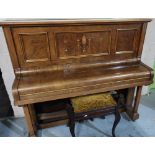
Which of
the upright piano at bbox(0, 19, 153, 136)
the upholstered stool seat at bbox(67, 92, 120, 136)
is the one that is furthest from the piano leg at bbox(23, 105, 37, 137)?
the upholstered stool seat at bbox(67, 92, 120, 136)

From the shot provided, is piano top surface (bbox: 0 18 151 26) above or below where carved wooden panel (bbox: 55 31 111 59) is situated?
above

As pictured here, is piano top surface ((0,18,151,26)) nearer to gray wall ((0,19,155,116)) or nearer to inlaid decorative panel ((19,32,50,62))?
inlaid decorative panel ((19,32,50,62))

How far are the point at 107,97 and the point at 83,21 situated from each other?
0.82 m

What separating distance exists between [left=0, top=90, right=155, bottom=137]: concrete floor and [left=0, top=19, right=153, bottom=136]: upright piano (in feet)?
0.95

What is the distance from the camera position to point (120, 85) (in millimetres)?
1579

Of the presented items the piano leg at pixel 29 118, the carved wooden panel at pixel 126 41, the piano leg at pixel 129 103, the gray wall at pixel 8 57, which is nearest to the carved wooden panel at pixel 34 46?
the gray wall at pixel 8 57

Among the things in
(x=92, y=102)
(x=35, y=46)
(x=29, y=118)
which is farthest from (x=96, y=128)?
(x=35, y=46)

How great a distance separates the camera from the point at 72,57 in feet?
5.30

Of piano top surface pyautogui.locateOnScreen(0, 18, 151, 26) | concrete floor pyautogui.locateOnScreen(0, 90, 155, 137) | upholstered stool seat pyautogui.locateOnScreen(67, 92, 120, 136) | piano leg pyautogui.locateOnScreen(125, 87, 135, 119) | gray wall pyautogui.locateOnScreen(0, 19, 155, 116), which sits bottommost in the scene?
concrete floor pyautogui.locateOnScreen(0, 90, 155, 137)

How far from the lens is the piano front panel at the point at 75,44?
57.2 inches

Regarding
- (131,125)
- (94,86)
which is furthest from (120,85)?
(131,125)

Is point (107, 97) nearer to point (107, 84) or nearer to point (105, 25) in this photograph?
point (107, 84)

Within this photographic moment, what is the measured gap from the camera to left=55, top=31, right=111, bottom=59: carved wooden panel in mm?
1528
